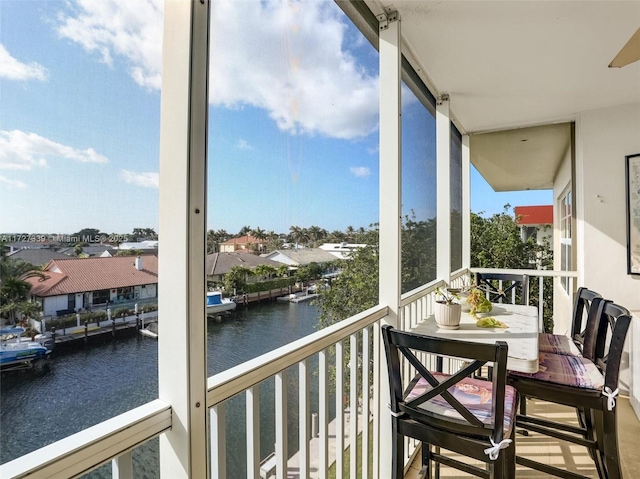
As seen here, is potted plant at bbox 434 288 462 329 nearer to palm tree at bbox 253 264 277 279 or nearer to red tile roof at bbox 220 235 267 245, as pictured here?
palm tree at bbox 253 264 277 279

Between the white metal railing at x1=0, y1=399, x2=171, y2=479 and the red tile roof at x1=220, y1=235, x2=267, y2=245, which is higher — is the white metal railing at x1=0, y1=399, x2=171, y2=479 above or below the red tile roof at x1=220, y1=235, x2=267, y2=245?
below

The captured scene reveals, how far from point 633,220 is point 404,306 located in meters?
2.62

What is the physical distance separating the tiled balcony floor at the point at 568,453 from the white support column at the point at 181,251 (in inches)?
67.7

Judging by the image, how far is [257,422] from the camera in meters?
1.03

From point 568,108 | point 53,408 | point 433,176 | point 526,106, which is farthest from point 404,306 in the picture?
point 568,108

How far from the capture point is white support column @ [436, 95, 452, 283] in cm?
315

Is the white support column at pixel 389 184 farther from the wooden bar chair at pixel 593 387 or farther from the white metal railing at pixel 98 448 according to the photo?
the white metal railing at pixel 98 448

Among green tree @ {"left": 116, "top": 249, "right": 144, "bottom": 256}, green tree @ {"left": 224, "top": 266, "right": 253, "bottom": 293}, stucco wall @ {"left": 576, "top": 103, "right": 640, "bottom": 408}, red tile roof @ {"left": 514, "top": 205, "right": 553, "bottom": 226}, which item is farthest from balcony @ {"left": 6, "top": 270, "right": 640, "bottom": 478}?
red tile roof @ {"left": 514, "top": 205, "right": 553, "bottom": 226}

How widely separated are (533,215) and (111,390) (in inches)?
177

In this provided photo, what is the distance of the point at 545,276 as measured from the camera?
3.81 meters

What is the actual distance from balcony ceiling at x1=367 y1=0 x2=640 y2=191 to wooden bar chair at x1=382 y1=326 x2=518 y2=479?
1771 mm

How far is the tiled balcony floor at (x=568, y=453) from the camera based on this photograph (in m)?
2.08

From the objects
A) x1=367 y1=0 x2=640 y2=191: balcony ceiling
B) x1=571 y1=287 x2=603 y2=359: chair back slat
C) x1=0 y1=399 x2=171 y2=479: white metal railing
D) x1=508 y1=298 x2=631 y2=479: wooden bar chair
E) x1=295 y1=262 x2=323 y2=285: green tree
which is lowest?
x1=508 y1=298 x2=631 y2=479: wooden bar chair

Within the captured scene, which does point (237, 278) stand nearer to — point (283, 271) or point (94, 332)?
point (283, 271)
